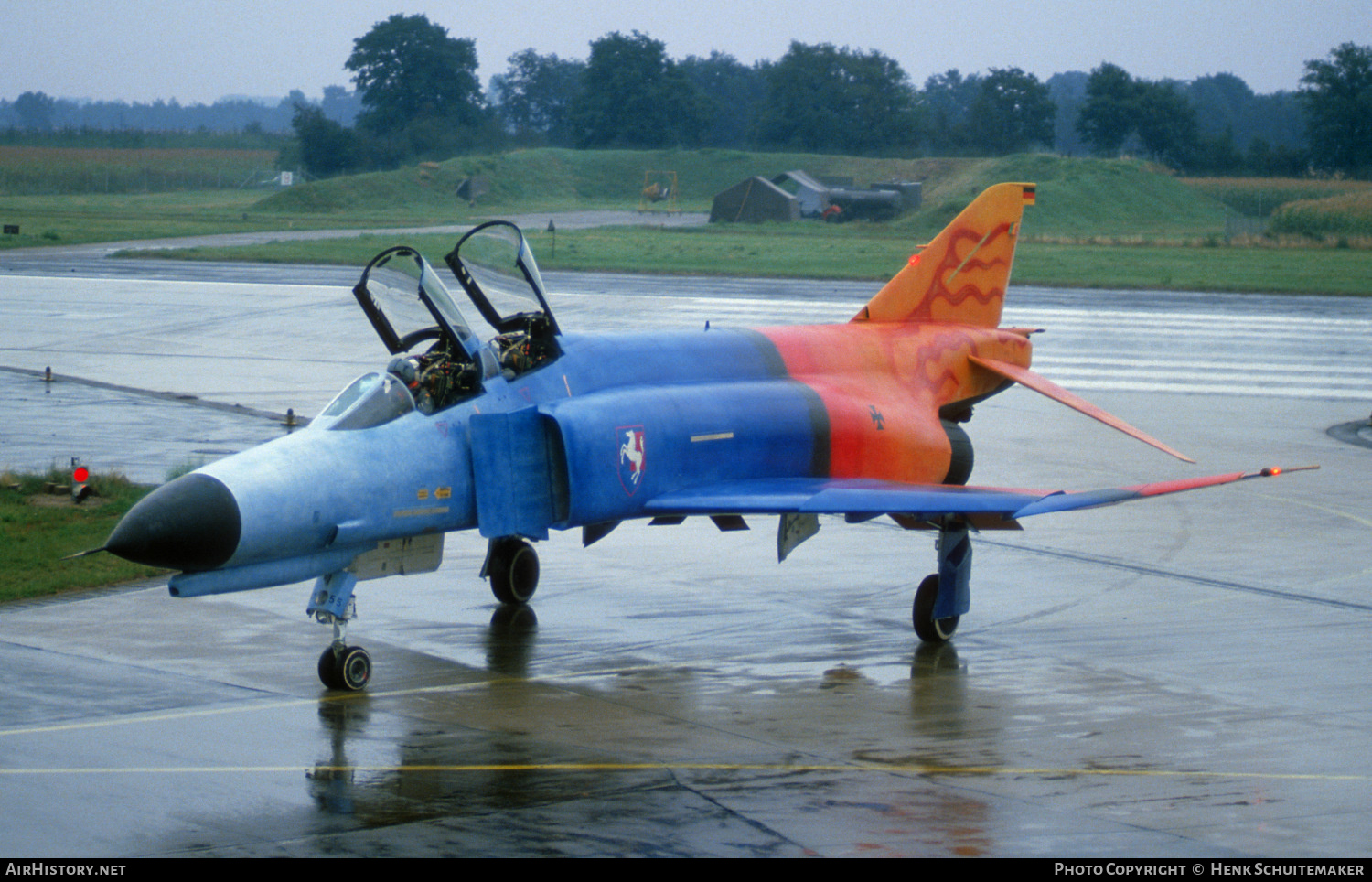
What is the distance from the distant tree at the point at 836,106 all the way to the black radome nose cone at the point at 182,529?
13964 cm

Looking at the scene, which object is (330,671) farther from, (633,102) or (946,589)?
(633,102)

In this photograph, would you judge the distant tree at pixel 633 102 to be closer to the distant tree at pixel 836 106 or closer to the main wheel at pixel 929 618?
the distant tree at pixel 836 106

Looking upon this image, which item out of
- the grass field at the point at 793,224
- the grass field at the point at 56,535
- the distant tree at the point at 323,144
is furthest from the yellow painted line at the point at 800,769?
the distant tree at the point at 323,144

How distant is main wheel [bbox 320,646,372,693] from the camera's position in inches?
424

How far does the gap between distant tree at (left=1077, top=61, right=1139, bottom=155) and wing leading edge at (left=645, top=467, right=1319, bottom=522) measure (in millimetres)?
132338

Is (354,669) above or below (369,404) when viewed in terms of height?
below

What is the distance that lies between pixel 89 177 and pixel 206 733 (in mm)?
111807

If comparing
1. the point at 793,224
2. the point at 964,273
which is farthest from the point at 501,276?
the point at 793,224

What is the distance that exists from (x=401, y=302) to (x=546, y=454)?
6.19ft

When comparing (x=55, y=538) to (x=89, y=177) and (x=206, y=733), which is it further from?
(x=89, y=177)

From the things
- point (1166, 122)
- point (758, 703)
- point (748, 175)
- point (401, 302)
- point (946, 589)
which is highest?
point (1166, 122)

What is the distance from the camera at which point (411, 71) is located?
143 meters

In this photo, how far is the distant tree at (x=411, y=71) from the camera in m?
143
